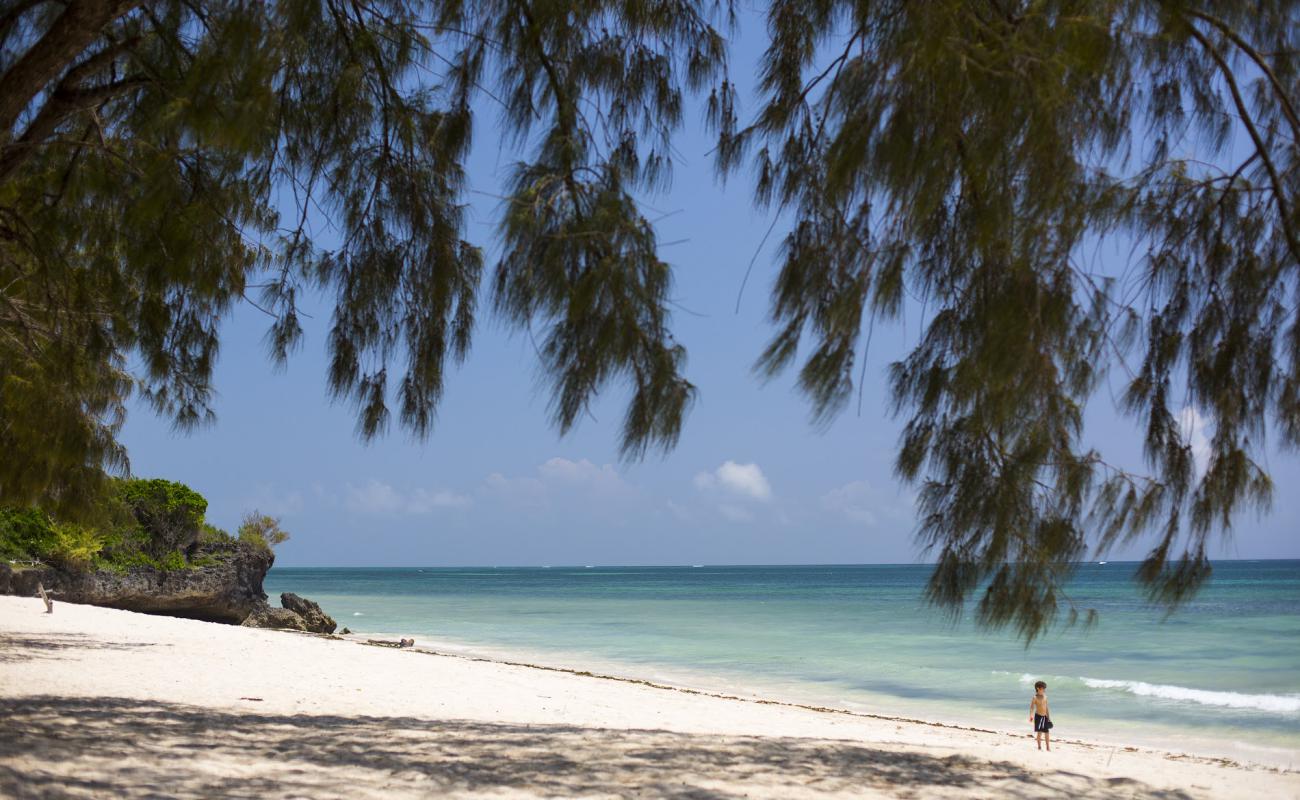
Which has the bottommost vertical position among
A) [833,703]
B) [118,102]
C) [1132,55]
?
[833,703]

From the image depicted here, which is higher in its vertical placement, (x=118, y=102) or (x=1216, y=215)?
(x=118, y=102)

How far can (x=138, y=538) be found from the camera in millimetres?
20125

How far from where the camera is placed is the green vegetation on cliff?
19.0 meters

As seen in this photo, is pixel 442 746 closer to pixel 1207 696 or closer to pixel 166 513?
pixel 1207 696

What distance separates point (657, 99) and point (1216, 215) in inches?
79.7

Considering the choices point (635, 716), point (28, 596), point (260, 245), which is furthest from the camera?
point (28, 596)

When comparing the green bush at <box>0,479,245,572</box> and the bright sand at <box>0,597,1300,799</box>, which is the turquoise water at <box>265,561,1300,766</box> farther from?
the green bush at <box>0,479,245,572</box>

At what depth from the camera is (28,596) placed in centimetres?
1870

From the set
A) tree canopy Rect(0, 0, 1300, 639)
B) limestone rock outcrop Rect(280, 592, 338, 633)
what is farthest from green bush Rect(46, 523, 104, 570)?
tree canopy Rect(0, 0, 1300, 639)

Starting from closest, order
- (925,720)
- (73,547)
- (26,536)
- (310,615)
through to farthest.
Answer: (925,720) → (73,547) → (26,536) → (310,615)

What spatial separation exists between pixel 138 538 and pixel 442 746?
55.0ft

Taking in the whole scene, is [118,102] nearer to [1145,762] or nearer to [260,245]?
[260,245]

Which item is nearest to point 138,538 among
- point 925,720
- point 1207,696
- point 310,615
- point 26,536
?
point 26,536

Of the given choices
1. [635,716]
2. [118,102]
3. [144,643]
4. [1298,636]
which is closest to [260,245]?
[118,102]
